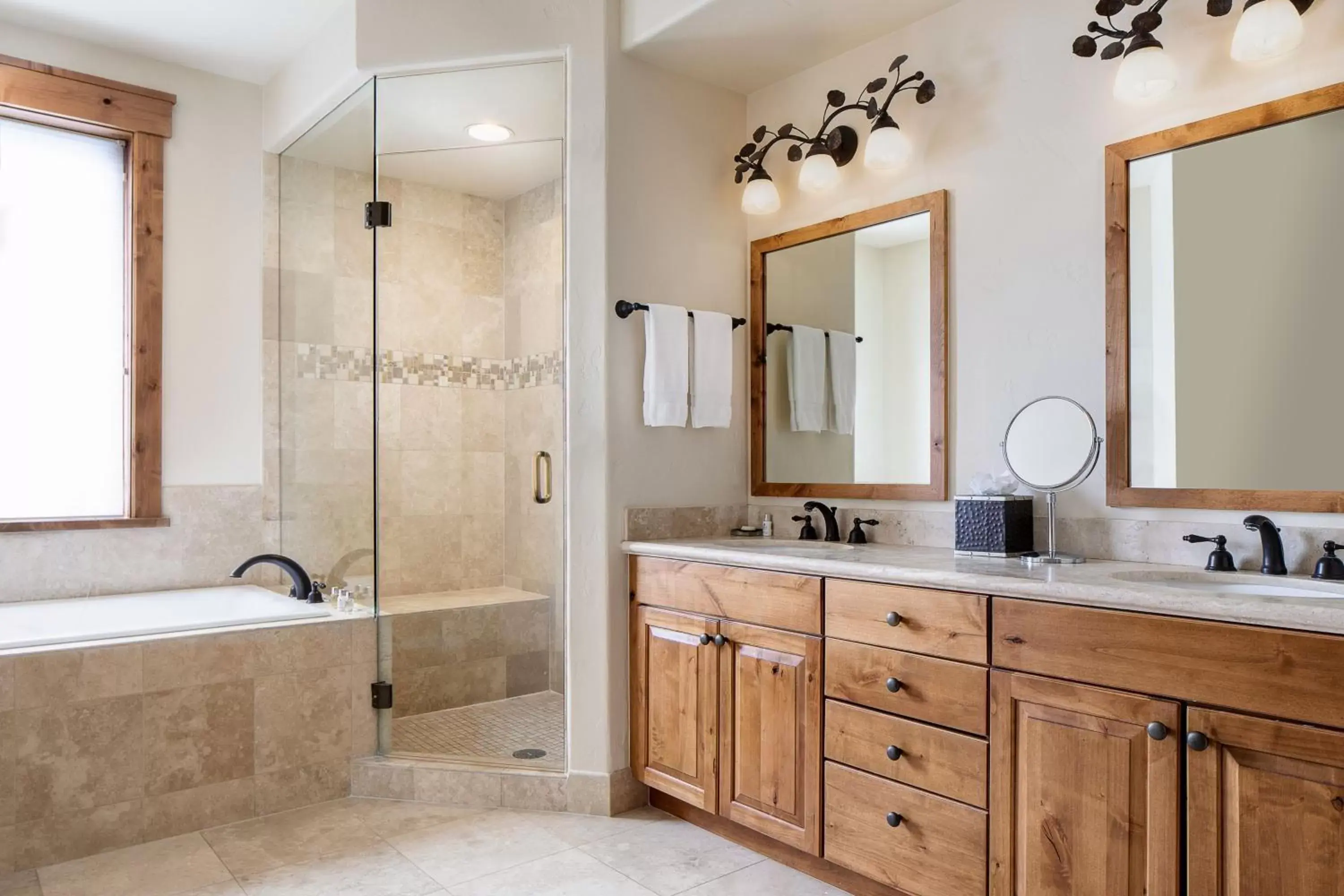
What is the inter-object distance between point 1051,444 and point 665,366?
1.15 metres

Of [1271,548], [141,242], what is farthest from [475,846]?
[141,242]

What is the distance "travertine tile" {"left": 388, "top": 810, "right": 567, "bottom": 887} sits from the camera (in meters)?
2.27

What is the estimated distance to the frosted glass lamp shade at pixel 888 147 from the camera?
8.34 ft

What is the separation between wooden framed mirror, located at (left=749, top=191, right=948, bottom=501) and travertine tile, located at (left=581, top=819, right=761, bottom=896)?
109 cm

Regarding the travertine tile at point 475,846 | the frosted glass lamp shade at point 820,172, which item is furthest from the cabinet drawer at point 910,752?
the frosted glass lamp shade at point 820,172

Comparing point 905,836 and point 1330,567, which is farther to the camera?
point 905,836

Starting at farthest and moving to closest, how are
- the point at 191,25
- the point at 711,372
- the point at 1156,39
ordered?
the point at 191,25 → the point at 711,372 → the point at 1156,39

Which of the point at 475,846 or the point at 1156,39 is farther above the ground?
the point at 1156,39

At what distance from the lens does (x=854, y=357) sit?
2.79 metres

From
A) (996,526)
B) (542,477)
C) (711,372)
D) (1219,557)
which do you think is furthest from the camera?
(542,477)

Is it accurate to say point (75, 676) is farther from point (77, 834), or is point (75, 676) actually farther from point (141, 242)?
point (141, 242)

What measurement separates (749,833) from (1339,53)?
2304 millimetres

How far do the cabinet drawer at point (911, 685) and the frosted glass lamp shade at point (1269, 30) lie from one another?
143 cm

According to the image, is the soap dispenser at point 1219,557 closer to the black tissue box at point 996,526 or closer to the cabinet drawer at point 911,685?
the black tissue box at point 996,526
